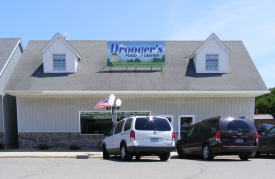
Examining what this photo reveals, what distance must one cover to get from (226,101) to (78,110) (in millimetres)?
8963

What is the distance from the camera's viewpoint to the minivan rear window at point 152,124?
11320 millimetres

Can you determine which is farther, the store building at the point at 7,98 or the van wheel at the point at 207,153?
the store building at the point at 7,98

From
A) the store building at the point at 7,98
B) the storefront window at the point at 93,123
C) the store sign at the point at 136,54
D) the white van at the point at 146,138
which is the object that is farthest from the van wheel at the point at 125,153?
the store building at the point at 7,98

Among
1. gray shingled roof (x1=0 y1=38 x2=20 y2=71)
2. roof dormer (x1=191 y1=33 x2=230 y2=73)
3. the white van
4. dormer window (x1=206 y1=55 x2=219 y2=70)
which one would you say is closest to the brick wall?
gray shingled roof (x1=0 y1=38 x2=20 y2=71)

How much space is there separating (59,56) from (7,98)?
4.25 metres

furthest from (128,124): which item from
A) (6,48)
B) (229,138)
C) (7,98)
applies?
(6,48)

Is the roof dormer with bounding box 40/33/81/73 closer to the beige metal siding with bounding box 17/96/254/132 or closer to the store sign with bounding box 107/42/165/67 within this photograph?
the beige metal siding with bounding box 17/96/254/132

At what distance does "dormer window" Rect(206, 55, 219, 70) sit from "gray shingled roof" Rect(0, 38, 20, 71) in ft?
41.4

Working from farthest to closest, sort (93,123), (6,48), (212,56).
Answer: (6,48)
(212,56)
(93,123)

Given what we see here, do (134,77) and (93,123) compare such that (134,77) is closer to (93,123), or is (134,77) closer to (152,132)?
(93,123)

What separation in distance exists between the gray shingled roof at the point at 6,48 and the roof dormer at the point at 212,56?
39.1ft

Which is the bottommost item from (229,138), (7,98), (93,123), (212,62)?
(93,123)

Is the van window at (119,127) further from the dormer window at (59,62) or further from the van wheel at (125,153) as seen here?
the dormer window at (59,62)

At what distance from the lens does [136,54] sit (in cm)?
1978
